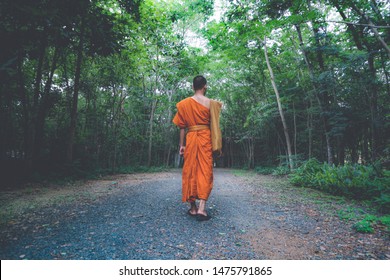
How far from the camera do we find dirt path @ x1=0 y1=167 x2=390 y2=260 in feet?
6.52

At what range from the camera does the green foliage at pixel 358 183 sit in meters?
4.07

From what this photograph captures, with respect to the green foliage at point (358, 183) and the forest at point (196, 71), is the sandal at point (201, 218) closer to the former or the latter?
the forest at point (196, 71)

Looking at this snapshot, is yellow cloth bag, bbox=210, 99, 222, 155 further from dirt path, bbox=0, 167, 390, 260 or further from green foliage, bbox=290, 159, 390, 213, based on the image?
green foliage, bbox=290, 159, 390, 213

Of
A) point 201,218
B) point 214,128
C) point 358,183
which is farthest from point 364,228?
point 358,183

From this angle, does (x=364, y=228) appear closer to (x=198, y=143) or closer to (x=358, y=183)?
(x=198, y=143)

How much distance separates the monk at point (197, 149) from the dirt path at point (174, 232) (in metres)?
0.43

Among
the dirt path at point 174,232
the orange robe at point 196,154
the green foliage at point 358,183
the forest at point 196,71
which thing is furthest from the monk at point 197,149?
the green foliage at point 358,183

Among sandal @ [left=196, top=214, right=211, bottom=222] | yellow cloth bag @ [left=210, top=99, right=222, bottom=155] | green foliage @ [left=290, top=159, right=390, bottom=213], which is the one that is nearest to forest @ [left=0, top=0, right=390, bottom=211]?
green foliage @ [left=290, top=159, right=390, bottom=213]

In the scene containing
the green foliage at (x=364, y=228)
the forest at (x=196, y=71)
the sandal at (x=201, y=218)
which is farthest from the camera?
the forest at (x=196, y=71)

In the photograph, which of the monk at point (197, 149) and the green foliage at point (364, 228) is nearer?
the green foliage at point (364, 228)

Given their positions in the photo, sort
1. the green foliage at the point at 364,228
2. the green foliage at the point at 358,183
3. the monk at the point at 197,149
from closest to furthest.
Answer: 1. the green foliage at the point at 364,228
2. the monk at the point at 197,149
3. the green foliage at the point at 358,183

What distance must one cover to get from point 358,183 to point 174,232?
4.77 m
